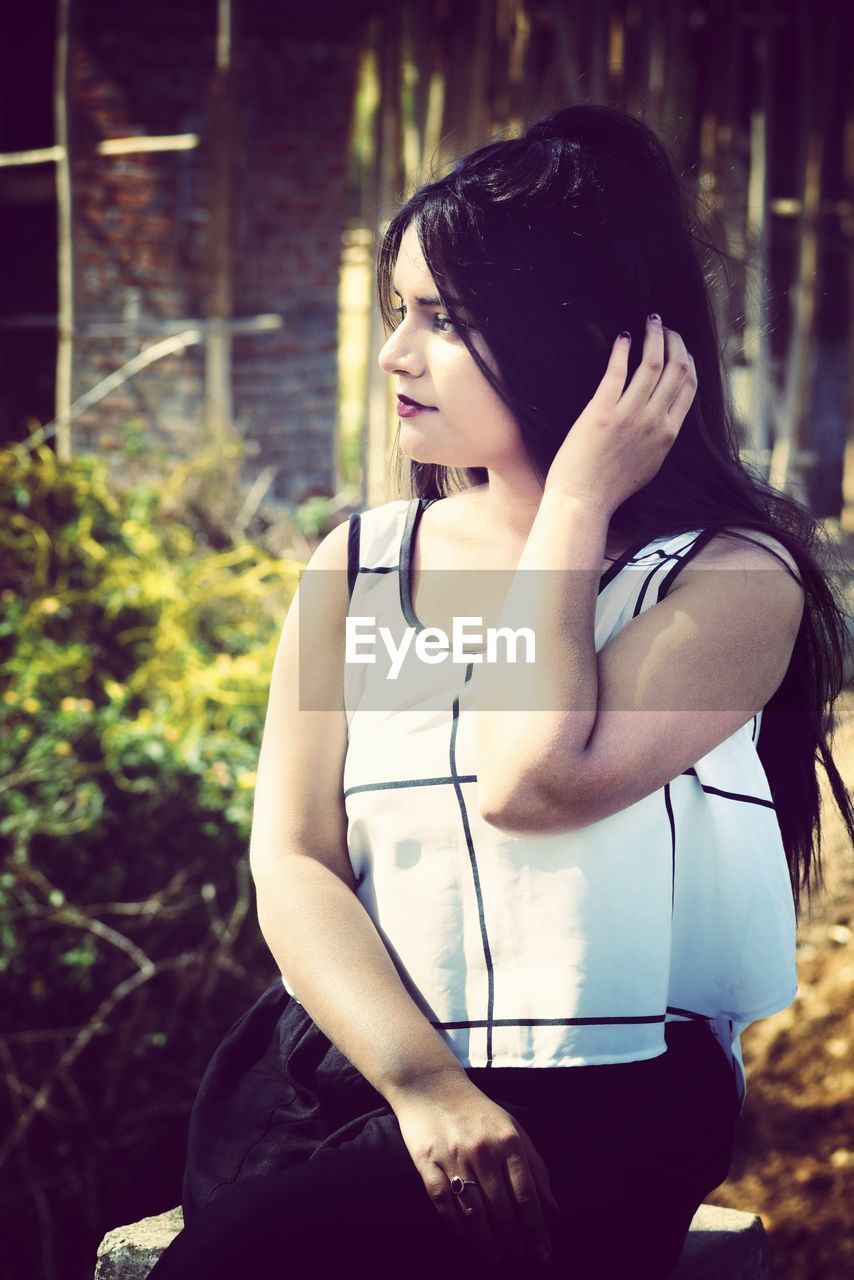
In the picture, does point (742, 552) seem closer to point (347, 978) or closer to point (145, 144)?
point (347, 978)

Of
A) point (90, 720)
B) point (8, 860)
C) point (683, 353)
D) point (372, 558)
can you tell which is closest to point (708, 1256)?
point (372, 558)

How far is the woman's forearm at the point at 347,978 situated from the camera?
4.34 feet

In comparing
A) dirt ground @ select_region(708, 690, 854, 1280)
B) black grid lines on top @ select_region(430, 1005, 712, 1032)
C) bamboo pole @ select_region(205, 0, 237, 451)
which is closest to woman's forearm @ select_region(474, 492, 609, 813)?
black grid lines on top @ select_region(430, 1005, 712, 1032)

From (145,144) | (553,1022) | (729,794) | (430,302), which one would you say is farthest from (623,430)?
(145,144)

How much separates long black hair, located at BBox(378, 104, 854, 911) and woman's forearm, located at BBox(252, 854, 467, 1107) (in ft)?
1.88

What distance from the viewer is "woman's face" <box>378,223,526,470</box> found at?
4.94 feet

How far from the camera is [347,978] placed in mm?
1384

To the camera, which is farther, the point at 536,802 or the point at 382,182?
the point at 382,182

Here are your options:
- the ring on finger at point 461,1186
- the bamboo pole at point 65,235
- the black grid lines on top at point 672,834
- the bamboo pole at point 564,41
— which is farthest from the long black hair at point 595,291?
the bamboo pole at point 564,41

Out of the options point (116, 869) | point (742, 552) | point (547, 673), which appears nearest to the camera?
point (547, 673)

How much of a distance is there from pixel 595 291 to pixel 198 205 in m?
4.92

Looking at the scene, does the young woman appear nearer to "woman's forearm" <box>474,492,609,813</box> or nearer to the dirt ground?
"woman's forearm" <box>474,492,609,813</box>

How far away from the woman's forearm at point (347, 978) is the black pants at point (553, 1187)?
69 millimetres

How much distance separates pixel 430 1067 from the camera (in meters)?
1.32
